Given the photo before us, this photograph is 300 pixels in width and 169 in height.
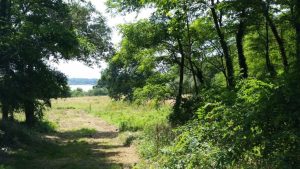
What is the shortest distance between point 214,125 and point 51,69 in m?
12.6

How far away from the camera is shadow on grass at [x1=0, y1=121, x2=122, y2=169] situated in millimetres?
16094

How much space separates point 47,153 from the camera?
1933 cm

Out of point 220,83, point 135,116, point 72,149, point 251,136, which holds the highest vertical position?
point 220,83

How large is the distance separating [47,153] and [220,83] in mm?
8508

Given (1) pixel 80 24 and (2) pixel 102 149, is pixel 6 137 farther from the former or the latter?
(1) pixel 80 24

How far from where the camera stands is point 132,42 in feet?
76.2

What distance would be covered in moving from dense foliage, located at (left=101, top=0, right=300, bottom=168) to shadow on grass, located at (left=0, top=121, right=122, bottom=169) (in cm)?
252

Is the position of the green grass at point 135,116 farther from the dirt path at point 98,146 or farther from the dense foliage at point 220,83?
the dense foliage at point 220,83

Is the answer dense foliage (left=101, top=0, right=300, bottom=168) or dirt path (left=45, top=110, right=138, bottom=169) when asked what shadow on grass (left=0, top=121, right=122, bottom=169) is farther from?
dense foliage (left=101, top=0, right=300, bottom=168)

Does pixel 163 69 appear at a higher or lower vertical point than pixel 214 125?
higher

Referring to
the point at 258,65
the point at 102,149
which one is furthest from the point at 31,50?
the point at 258,65

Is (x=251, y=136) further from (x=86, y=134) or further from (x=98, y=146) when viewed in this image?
(x=86, y=134)

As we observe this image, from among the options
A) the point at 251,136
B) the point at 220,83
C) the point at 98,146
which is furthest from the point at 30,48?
the point at 251,136

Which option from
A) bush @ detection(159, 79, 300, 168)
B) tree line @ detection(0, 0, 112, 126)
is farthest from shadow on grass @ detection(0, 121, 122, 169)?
bush @ detection(159, 79, 300, 168)
